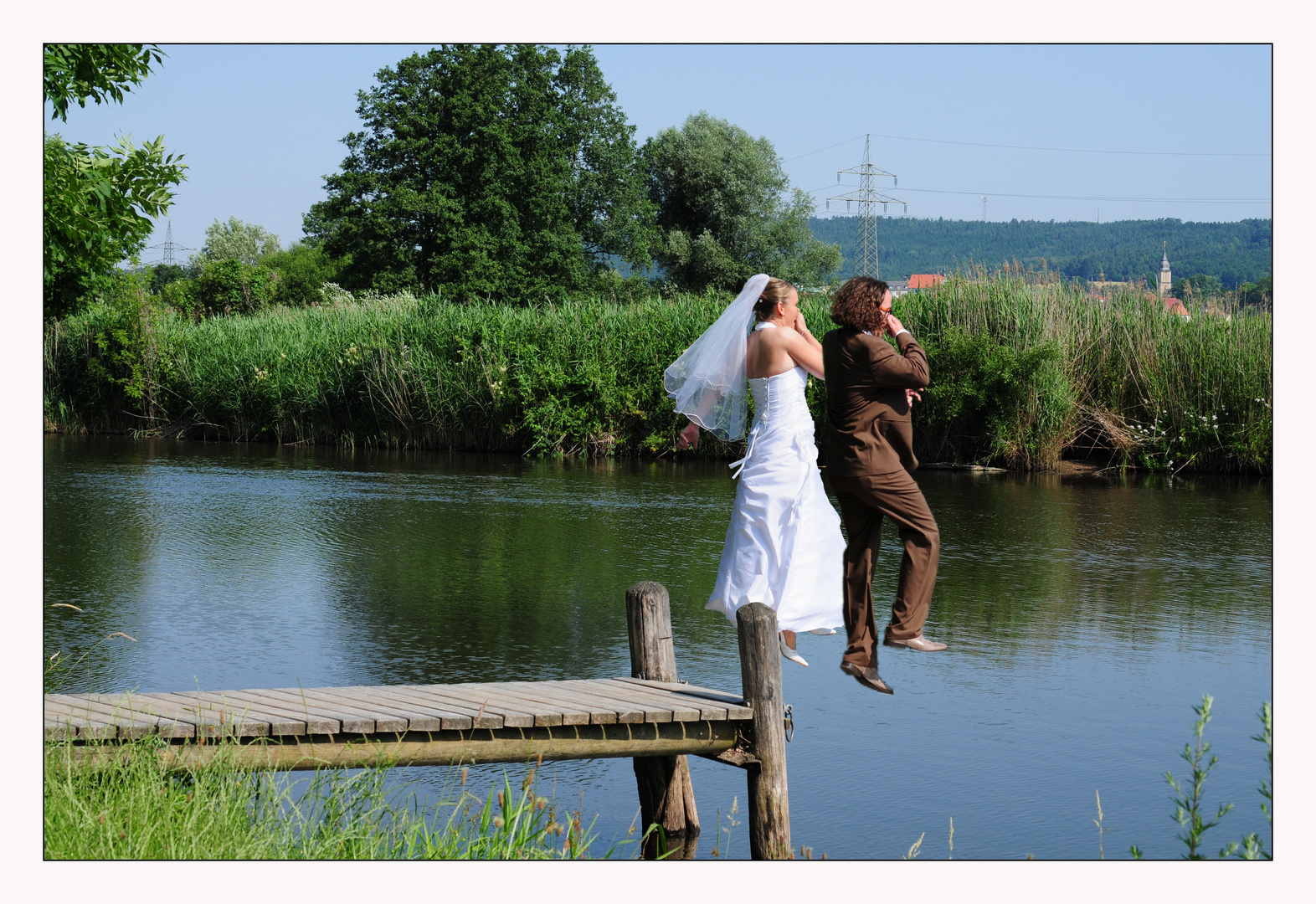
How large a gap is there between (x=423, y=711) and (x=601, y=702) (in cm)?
77

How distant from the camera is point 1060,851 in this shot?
5785 millimetres

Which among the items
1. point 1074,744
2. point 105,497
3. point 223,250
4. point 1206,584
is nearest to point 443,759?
point 1074,744

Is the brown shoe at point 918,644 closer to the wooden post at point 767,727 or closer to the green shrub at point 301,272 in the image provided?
the wooden post at point 767,727

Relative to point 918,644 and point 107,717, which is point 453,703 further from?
point 918,644

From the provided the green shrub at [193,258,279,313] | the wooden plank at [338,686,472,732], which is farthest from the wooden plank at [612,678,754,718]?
the green shrub at [193,258,279,313]

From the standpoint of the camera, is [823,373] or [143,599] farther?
[143,599]

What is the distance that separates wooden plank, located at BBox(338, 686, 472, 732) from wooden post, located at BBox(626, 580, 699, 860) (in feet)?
3.79

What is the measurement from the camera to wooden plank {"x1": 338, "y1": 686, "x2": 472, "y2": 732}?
533cm

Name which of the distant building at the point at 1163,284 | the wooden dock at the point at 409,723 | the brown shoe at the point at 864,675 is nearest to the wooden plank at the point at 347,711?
the wooden dock at the point at 409,723

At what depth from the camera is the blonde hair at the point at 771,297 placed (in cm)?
695

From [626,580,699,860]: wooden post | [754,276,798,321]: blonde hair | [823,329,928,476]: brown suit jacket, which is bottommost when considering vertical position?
[626,580,699,860]: wooden post

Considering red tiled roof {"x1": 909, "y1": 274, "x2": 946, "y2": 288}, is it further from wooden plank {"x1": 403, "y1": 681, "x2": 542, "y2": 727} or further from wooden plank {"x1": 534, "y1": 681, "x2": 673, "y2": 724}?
wooden plank {"x1": 403, "y1": 681, "x2": 542, "y2": 727}

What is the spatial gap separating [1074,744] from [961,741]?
23.0 inches

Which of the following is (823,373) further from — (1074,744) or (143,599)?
(143,599)
